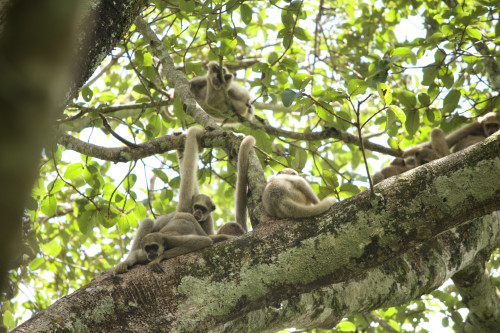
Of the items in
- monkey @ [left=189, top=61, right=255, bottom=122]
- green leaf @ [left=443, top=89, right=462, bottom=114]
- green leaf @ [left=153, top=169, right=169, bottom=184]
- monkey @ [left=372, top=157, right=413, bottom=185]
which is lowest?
monkey @ [left=372, top=157, right=413, bottom=185]

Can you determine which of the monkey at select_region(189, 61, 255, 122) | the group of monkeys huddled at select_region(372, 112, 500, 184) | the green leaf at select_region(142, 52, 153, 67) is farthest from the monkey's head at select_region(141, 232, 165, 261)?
the monkey at select_region(189, 61, 255, 122)

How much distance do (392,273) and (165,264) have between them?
7.20 ft

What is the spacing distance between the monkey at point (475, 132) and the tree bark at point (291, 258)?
4.61 metres

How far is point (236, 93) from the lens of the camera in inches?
368

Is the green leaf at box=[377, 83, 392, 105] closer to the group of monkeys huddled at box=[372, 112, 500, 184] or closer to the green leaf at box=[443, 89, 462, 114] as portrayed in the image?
the green leaf at box=[443, 89, 462, 114]

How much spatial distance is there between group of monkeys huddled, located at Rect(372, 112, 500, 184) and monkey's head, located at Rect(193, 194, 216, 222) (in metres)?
2.53

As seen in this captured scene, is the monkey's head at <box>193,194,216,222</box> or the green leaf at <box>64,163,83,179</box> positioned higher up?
the green leaf at <box>64,163,83,179</box>

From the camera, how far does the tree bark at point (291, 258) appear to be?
2906 mm

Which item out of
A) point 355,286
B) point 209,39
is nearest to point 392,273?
point 355,286

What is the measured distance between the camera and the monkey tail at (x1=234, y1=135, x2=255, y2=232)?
4.70 m

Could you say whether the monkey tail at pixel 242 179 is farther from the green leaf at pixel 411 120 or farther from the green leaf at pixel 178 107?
the green leaf at pixel 411 120

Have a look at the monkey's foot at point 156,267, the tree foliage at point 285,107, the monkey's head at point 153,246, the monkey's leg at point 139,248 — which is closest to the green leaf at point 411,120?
the tree foliage at point 285,107

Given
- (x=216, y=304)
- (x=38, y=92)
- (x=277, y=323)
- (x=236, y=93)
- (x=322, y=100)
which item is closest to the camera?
(x=38, y=92)

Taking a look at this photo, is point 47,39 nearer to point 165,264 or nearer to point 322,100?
point 165,264
